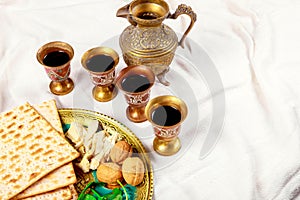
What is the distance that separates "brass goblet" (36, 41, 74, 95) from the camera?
1539 mm

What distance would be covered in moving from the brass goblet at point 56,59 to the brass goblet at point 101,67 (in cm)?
7

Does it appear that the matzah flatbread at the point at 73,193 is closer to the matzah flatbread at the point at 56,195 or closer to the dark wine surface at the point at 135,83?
the matzah flatbread at the point at 56,195

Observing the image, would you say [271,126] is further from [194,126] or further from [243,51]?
[243,51]

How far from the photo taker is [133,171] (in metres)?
1.33

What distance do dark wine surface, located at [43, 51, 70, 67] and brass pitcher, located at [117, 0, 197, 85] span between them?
0.21 meters

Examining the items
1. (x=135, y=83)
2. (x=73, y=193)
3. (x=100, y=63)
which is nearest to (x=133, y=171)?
(x=73, y=193)

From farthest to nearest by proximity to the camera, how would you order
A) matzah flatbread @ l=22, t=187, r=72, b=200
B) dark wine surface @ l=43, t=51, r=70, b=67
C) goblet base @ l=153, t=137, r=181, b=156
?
1. dark wine surface @ l=43, t=51, r=70, b=67
2. goblet base @ l=153, t=137, r=181, b=156
3. matzah flatbread @ l=22, t=187, r=72, b=200

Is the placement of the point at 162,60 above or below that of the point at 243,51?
above

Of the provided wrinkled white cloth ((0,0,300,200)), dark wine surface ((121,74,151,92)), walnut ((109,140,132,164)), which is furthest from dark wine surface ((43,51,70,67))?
walnut ((109,140,132,164))

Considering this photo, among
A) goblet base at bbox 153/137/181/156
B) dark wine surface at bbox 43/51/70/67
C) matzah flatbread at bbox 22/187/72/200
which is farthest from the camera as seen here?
dark wine surface at bbox 43/51/70/67

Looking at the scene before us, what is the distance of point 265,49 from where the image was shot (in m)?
1.74

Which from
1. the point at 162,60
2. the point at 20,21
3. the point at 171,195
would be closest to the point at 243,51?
the point at 162,60

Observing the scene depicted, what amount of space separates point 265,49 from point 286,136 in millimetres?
405

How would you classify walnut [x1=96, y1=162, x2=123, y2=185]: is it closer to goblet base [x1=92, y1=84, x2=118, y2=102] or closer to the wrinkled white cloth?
the wrinkled white cloth
